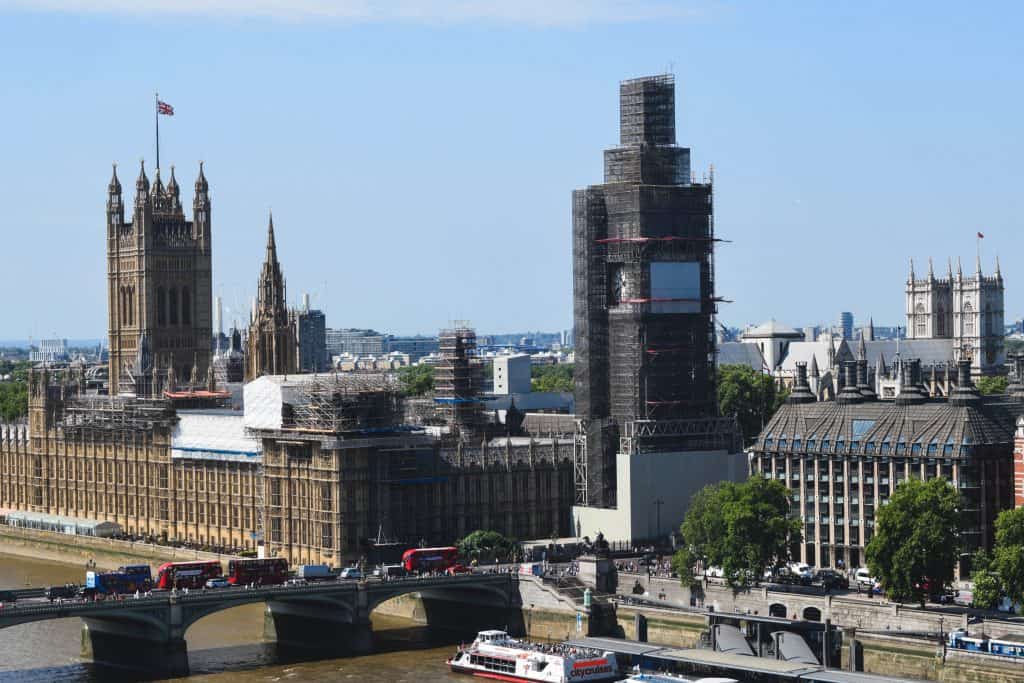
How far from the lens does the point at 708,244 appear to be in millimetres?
139875

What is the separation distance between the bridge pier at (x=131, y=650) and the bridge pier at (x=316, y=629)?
5959 mm

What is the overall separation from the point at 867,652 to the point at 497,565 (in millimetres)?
30184

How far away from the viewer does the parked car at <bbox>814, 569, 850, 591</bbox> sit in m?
113

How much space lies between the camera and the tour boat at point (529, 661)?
99.7m

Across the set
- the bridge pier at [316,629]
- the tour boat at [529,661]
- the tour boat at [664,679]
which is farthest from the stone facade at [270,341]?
the tour boat at [664,679]

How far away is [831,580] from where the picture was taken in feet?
374

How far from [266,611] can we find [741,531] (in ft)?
81.7

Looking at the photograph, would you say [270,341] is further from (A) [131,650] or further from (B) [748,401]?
(A) [131,650]

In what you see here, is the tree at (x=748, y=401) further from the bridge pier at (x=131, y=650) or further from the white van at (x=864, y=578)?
the bridge pier at (x=131, y=650)

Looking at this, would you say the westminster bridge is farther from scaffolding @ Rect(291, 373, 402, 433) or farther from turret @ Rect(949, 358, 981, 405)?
turret @ Rect(949, 358, 981, 405)

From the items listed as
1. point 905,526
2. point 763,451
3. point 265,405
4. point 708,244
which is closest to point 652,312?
point 708,244

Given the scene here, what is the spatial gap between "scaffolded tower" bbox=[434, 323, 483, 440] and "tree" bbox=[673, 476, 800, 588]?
119 ft

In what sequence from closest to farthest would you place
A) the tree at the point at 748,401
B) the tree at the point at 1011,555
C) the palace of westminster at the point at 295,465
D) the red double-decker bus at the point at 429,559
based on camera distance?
the tree at the point at 1011,555
the red double-decker bus at the point at 429,559
the palace of westminster at the point at 295,465
the tree at the point at 748,401

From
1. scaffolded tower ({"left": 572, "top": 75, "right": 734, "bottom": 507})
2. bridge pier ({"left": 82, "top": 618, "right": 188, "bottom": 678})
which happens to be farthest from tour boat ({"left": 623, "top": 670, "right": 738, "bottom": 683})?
scaffolded tower ({"left": 572, "top": 75, "right": 734, "bottom": 507})
